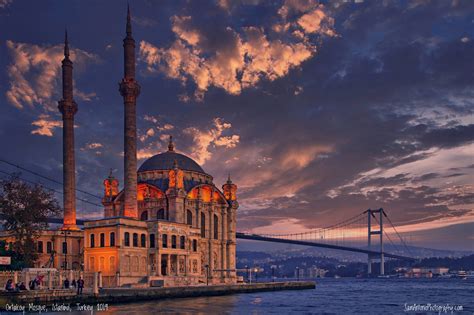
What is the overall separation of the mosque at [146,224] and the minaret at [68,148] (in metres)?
0.13

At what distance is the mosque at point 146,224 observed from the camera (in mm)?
68438

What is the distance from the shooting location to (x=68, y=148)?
7781 centimetres

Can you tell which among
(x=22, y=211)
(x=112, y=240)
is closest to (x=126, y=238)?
(x=112, y=240)

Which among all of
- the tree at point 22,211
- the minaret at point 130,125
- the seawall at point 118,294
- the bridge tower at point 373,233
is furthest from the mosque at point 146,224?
the bridge tower at point 373,233

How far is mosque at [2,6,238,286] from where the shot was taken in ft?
225

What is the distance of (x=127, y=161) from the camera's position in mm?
72312

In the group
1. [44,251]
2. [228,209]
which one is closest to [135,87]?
[44,251]

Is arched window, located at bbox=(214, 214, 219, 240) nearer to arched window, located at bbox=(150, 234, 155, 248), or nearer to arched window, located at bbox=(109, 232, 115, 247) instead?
arched window, located at bbox=(150, 234, 155, 248)

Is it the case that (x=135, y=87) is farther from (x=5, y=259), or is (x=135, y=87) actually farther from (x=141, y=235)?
(x=5, y=259)

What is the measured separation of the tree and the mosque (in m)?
9.43

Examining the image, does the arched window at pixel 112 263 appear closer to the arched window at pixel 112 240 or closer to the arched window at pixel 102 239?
the arched window at pixel 112 240

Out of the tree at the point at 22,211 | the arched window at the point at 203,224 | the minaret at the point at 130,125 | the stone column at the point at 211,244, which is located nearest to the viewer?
the tree at the point at 22,211

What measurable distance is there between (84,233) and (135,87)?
18724 mm

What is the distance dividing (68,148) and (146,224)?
1549 centimetres
